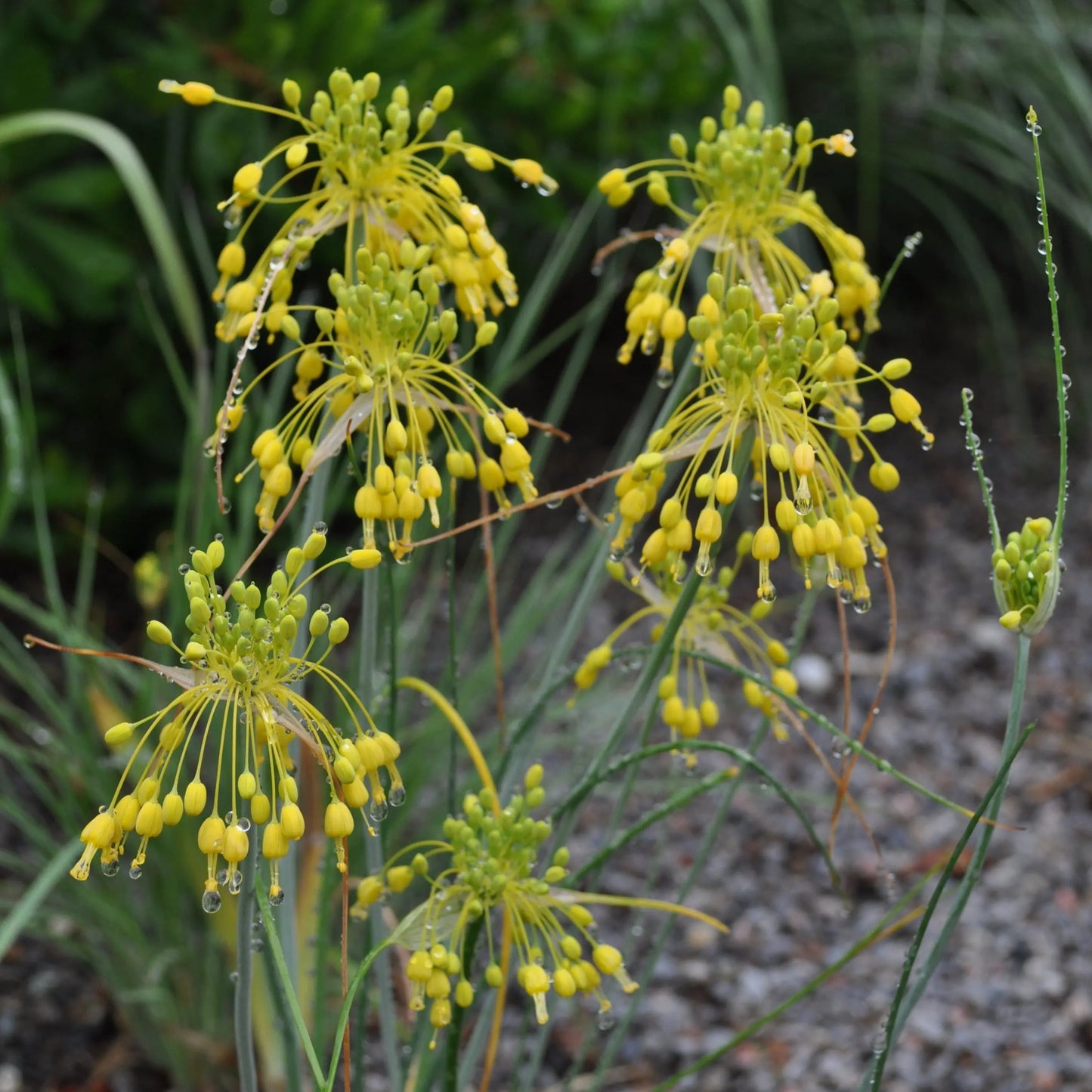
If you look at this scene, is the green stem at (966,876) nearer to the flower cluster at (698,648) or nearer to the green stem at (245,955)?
the flower cluster at (698,648)

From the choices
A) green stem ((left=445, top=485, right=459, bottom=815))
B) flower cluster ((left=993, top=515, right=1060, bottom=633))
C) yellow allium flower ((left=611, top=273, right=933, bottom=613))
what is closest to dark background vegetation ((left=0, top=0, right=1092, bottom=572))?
green stem ((left=445, top=485, right=459, bottom=815))

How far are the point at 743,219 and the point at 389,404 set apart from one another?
33 cm

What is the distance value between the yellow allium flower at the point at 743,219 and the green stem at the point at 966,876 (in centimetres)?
30

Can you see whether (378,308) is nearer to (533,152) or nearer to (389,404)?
(389,404)

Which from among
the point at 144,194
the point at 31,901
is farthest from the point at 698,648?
the point at 144,194

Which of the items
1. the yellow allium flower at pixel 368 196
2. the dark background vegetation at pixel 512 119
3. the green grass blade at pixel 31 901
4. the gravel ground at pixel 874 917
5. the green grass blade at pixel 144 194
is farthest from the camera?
the dark background vegetation at pixel 512 119

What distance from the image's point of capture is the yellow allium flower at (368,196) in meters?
0.89

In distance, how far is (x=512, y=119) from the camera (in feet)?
8.60

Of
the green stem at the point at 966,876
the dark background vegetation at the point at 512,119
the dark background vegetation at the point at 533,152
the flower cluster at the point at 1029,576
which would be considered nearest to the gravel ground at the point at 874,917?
the dark background vegetation at the point at 533,152

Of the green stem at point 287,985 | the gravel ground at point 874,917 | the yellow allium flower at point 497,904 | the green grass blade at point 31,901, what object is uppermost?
the green stem at point 287,985

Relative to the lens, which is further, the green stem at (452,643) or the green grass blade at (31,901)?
the green grass blade at (31,901)

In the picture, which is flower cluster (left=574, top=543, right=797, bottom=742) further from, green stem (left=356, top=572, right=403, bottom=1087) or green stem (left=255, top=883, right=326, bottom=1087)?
green stem (left=255, top=883, right=326, bottom=1087)

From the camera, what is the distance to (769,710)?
979 millimetres

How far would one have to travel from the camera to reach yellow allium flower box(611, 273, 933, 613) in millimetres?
774
